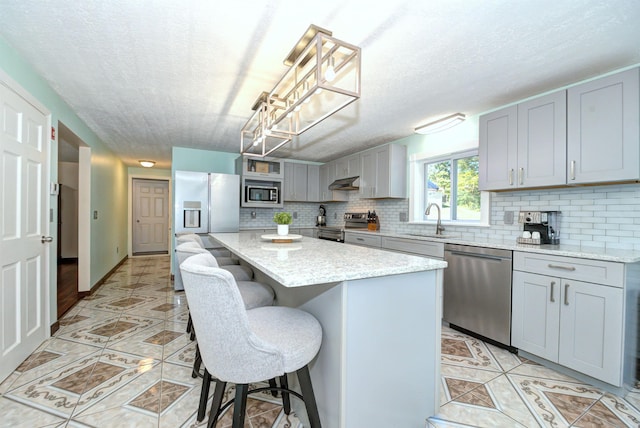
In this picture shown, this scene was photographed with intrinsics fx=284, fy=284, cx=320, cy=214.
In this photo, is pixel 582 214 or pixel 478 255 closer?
pixel 582 214

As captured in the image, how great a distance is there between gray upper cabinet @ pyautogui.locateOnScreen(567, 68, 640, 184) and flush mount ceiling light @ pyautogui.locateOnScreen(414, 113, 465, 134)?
99cm

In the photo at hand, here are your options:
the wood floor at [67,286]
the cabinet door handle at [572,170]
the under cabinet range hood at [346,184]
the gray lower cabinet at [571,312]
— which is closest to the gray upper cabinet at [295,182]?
the under cabinet range hood at [346,184]

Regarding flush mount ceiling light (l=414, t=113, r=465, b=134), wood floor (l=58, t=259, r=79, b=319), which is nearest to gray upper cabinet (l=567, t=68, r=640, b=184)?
flush mount ceiling light (l=414, t=113, r=465, b=134)

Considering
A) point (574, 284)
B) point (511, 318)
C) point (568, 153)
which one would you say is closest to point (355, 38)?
point (568, 153)

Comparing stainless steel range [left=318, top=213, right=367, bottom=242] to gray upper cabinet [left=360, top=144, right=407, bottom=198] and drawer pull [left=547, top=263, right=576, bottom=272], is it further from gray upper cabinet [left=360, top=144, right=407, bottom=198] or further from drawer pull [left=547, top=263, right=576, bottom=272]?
drawer pull [left=547, top=263, right=576, bottom=272]

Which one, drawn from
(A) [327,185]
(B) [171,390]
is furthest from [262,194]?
(B) [171,390]

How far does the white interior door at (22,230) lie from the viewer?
1.90 meters

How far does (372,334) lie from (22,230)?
8.60ft

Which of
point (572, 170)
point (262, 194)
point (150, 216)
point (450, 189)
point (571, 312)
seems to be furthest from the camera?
point (150, 216)

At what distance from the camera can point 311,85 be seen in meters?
2.30

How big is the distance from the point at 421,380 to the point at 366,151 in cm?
359

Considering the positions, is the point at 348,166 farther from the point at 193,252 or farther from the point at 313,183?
the point at 193,252

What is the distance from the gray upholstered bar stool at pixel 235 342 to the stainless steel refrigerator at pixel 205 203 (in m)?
3.39

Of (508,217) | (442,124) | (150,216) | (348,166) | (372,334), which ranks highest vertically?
(442,124)
